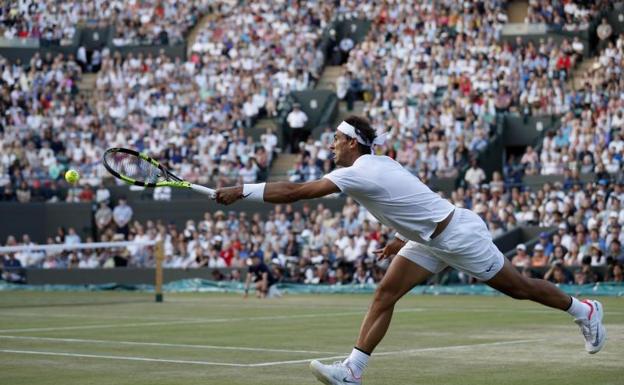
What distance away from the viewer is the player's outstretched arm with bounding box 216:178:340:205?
9.09m

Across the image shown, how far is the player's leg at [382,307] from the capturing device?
9.46m

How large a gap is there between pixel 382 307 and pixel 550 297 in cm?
152

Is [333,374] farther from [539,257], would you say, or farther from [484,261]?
[539,257]

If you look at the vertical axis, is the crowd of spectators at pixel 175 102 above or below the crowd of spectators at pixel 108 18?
below

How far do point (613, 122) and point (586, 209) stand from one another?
132 inches

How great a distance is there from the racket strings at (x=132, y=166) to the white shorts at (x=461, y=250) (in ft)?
7.35

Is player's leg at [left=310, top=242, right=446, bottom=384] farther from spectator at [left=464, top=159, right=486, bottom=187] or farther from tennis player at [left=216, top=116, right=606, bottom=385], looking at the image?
spectator at [left=464, top=159, right=486, bottom=187]

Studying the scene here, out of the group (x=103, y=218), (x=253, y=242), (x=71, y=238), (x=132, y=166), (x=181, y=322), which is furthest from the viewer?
(x=103, y=218)

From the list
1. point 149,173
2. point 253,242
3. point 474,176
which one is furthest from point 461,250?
point 253,242

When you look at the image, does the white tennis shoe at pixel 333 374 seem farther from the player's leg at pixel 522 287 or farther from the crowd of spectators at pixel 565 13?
the crowd of spectators at pixel 565 13

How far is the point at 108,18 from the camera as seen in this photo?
45375mm

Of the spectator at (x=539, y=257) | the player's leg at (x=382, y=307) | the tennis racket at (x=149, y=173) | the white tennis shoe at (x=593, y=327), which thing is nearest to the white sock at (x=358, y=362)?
the player's leg at (x=382, y=307)

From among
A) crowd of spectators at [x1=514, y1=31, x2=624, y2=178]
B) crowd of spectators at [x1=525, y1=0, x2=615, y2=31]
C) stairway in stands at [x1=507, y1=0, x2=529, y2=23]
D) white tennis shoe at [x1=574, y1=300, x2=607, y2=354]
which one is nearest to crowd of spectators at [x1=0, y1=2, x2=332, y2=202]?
stairway in stands at [x1=507, y1=0, x2=529, y2=23]

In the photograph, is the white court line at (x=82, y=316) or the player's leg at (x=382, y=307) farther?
the white court line at (x=82, y=316)
